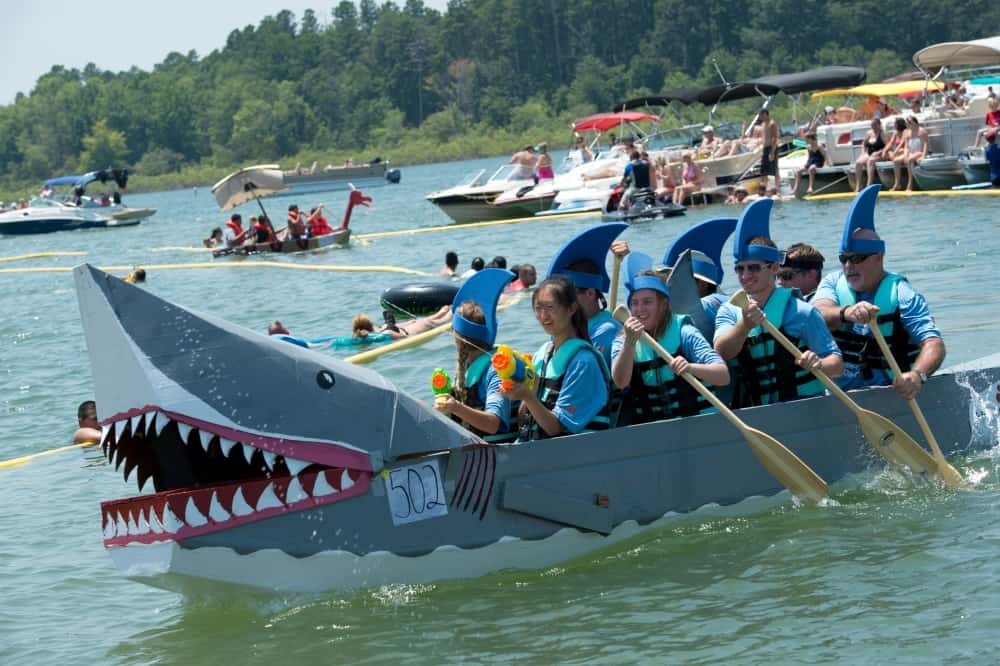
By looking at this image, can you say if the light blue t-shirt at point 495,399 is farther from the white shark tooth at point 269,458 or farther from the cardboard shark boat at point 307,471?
the white shark tooth at point 269,458

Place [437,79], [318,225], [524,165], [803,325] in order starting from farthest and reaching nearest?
[437,79]
[524,165]
[318,225]
[803,325]

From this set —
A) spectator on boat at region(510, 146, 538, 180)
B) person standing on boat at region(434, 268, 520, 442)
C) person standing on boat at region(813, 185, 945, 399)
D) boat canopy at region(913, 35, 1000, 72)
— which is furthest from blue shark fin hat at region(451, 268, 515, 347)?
spectator on boat at region(510, 146, 538, 180)

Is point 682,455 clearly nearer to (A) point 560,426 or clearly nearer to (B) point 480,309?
(A) point 560,426

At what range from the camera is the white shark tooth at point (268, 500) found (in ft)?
22.3

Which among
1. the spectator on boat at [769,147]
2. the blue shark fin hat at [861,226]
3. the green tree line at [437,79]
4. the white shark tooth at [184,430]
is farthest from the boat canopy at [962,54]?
the green tree line at [437,79]

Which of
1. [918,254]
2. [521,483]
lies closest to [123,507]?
[521,483]

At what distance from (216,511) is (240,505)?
0.37ft

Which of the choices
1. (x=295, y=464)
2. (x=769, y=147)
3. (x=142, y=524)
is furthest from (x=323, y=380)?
(x=769, y=147)

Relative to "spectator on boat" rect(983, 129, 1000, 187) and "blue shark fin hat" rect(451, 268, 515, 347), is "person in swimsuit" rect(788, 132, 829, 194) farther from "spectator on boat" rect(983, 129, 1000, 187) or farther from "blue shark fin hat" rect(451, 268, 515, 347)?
"blue shark fin hat" rect(451, 268, 515, 347)

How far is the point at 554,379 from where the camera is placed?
24.6 feet

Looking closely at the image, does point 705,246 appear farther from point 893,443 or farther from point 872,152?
point 872,152

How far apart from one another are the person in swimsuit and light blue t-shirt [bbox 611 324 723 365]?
2217 centimetres

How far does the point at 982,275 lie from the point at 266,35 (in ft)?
492

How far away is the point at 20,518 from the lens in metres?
10.6
